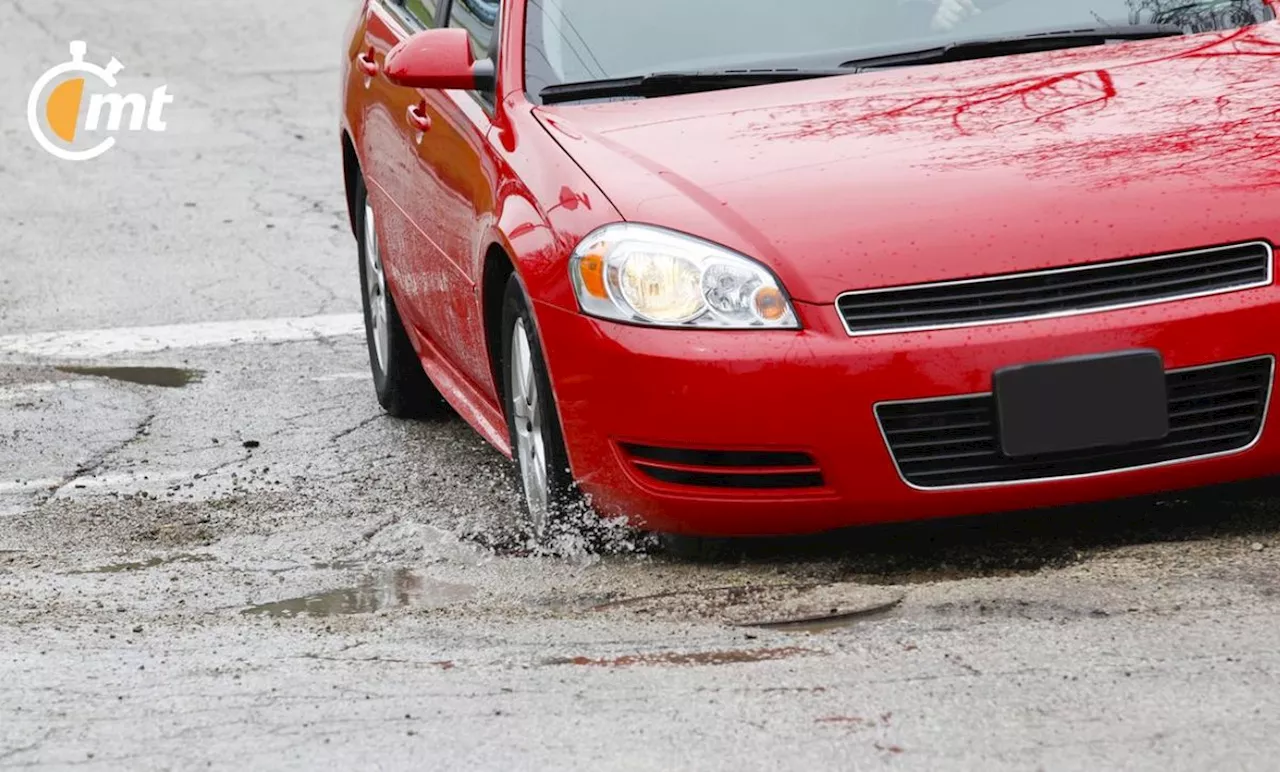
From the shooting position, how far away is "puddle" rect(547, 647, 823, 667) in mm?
4461

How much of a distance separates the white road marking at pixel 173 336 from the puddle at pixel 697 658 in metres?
5.24

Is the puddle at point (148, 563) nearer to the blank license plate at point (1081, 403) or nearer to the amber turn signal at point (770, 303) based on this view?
the amber turn signal at point (770, 303)

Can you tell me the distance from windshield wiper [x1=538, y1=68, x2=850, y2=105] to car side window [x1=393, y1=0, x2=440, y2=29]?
57.1 inches

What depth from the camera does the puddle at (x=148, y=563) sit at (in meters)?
6.01

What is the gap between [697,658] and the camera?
449 centimetres

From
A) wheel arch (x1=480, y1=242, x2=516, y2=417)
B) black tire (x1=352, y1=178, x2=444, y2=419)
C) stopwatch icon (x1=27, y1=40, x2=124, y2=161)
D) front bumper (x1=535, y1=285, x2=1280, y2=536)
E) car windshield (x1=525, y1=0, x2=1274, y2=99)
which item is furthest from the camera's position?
stopwatch icon (x1=27, y1=40, x2=124, y2=161)

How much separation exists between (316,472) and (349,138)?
1459mm

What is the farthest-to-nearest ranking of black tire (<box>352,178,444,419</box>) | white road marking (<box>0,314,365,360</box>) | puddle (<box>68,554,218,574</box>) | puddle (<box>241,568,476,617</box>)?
white road marking (<box>0,314,365,360</box>) < black tire (<box>352,178,444,419</box>) < puddle (<box>68,554,218,574</box>) < puddle (<box>241,568,476,617</box>)

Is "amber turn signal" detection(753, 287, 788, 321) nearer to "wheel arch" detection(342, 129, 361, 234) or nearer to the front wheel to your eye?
the front wheel

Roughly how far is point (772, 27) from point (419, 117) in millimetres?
1216

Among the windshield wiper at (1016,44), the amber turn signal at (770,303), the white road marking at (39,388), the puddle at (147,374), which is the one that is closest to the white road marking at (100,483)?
the white road marking at (39,388)

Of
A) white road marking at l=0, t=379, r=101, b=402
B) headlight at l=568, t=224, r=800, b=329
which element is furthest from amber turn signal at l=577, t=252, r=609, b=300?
white road marking at l=0, t=379, r=101, b=402

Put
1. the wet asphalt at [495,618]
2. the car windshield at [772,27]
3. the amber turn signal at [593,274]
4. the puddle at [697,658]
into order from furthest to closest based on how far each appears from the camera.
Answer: the car windshield at [772,27] → the amber turn signal at [593,274] → the puddle at [697,658] → the wet asphalt at [495,618]

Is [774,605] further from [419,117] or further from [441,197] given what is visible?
[419,117]
